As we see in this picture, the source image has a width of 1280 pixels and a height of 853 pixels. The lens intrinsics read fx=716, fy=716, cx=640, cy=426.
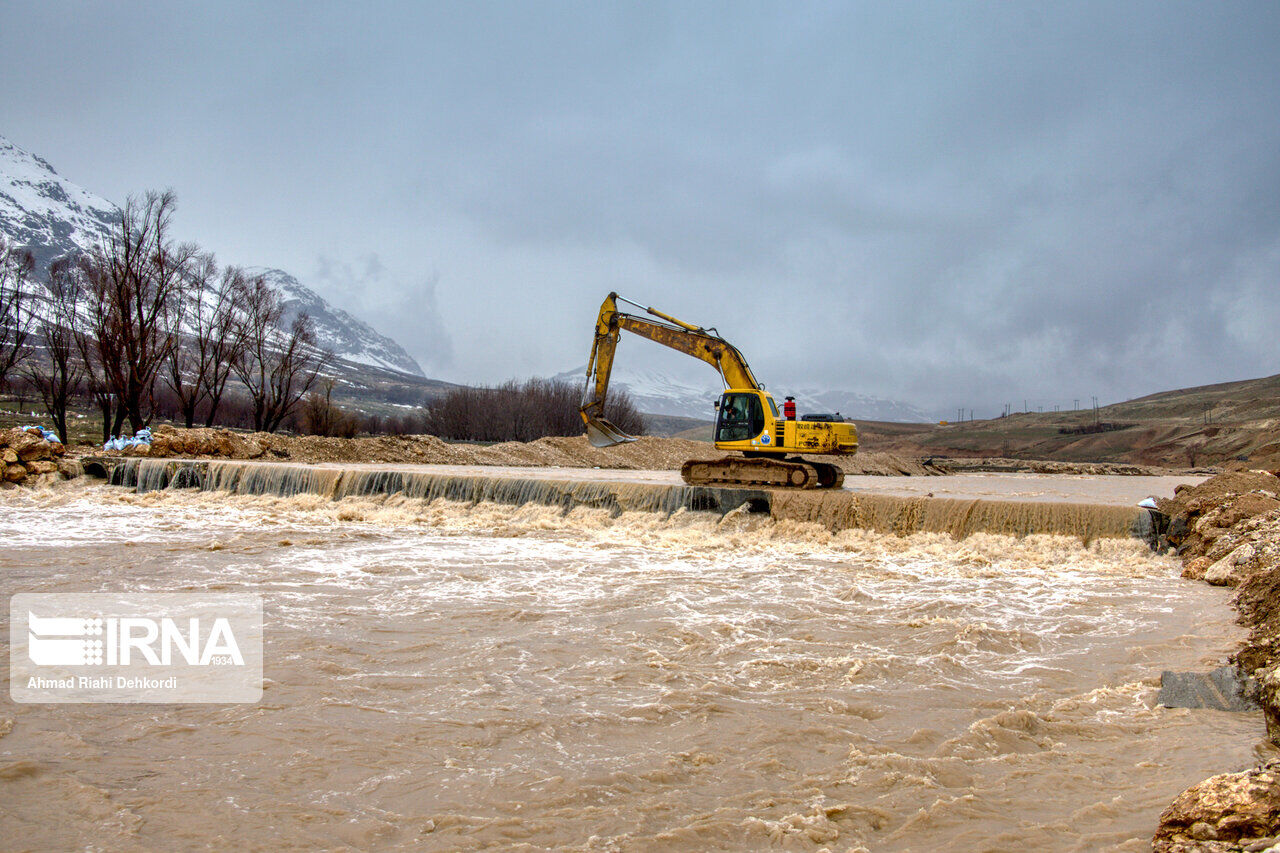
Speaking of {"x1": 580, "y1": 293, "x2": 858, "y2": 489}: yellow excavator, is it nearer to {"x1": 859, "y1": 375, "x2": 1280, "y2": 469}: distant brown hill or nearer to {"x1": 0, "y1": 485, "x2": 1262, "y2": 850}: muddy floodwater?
{"x1": 0, "y1": 485, "x2": 1262, "y2": 850}: muddy floodwater

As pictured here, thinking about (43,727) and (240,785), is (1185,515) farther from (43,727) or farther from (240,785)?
(43,727)

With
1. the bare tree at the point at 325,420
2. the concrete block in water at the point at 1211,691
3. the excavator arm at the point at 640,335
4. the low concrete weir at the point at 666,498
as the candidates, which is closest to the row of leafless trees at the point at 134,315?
the bare tree at the point at 325,420

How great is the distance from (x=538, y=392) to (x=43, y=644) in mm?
52971

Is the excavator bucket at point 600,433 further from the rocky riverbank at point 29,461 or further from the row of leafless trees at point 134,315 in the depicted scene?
the row of leafless trees at point 134,315

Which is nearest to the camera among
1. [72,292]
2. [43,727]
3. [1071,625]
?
[43,727]

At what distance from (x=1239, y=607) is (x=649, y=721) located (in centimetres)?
750

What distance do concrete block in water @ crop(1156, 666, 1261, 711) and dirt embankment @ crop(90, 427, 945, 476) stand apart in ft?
70.1

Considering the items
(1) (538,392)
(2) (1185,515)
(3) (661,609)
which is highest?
(1) (538,392)

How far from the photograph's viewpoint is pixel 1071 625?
797 centimetres

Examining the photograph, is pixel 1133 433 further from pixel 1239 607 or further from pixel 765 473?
pixel 1239 607

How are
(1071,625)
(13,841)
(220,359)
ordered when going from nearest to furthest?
(13,841) → (1071,625) → (220,359)

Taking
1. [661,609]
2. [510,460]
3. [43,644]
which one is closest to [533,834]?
[661,609]

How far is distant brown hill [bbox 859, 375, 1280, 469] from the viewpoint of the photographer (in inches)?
2007

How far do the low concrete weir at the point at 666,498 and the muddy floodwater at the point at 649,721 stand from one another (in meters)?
1.88
